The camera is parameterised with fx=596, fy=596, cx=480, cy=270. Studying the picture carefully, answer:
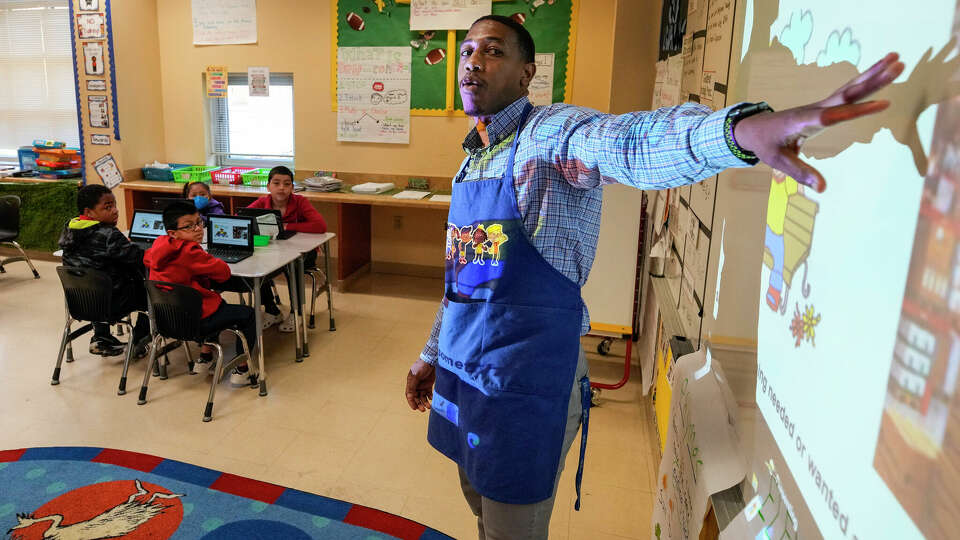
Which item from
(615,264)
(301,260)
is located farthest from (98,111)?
(615,264)

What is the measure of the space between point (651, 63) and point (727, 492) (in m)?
2.88

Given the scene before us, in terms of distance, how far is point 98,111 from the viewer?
5238 mm

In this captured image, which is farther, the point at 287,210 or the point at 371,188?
the point at 371,188

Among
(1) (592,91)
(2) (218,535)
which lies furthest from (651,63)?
(2) (218,535)

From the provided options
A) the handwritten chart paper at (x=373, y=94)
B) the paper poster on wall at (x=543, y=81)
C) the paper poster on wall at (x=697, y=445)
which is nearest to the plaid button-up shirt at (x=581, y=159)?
the paper poster on wall at (x=697, y=445)

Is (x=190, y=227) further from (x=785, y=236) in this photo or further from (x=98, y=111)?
(x=98, y=111)

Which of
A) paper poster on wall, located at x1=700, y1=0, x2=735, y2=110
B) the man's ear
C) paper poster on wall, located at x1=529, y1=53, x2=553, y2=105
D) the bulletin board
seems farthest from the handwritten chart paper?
the man's ear

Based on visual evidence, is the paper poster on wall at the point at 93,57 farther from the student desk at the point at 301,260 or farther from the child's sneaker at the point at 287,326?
the child's sneaker at the point at 287,326

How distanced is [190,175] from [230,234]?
2310 mm

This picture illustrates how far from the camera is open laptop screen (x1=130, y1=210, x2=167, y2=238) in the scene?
140 inches

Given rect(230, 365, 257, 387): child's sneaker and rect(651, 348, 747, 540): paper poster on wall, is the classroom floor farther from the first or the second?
rect(651, 348, 747, 540): paper poster on wall

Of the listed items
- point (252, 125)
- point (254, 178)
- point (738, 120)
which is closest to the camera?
point (738, 120)

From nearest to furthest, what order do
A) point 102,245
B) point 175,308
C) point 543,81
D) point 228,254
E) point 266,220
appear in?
point 175,308
point 102,245
point 228,254
point 266,220
point 543,81

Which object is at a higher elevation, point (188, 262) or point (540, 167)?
point (540, 167)
